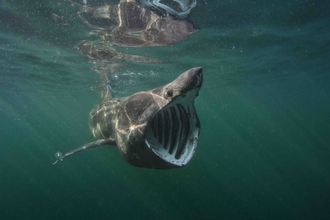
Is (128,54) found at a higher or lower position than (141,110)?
lower

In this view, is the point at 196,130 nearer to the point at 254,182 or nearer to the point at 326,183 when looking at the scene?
the point at 254,182

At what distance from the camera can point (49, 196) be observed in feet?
87.5

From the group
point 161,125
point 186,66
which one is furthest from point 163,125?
point 186,66

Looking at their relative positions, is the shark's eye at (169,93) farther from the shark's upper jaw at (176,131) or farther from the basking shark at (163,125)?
the shark's upper jaw at (176,131)

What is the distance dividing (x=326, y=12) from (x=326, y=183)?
80.9 feet

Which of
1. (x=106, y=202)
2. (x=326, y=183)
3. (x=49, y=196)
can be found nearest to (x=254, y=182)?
(x=326, y=183)

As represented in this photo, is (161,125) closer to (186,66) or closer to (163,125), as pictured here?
(163,125)

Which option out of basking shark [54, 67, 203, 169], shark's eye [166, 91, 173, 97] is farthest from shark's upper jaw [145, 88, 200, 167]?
shark's eye [166, 91, 173, 97]

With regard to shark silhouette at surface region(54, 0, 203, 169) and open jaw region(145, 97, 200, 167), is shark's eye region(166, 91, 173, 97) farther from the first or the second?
open jaw region(145, 97, 200, 167)

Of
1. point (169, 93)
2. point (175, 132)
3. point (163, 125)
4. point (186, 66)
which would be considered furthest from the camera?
point (186, 66)

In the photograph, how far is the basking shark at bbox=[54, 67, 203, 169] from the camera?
280cm

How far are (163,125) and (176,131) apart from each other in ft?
1.03

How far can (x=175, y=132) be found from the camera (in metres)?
3.53

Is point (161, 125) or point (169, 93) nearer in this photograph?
point (169, 93)
